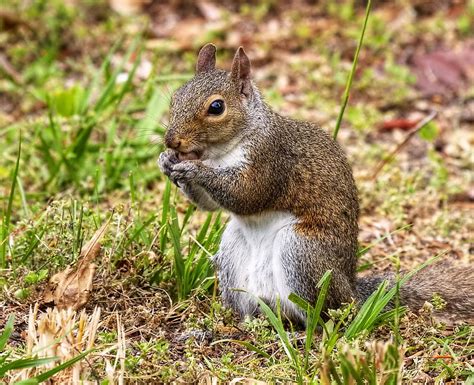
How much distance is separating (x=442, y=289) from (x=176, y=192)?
4.91ft

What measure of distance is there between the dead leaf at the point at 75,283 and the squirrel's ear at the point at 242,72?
0.99 m

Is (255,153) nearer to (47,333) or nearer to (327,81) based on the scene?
(47,333)

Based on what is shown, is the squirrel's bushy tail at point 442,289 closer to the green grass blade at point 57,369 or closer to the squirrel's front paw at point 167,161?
the squirrel's front paw at point 167,161

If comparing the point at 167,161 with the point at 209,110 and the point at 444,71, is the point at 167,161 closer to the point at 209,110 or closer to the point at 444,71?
the point at 209,110

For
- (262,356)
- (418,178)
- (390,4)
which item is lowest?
(262,356)

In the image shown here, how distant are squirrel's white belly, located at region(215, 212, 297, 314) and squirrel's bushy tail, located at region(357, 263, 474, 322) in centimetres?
46

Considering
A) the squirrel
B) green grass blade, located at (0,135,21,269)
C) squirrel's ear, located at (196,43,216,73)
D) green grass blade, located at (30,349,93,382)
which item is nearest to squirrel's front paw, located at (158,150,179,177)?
the squirrel

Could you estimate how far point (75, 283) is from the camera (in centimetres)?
406

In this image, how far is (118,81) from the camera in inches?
279

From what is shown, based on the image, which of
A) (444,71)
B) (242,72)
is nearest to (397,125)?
(444,71)

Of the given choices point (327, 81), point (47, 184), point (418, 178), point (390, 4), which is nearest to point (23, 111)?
point (47, 184)

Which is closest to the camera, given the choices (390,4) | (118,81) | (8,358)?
(8,358)

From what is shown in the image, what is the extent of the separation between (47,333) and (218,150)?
4.58ft

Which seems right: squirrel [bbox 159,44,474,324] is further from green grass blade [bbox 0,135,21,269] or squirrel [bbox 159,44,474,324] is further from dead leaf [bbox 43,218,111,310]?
green grass blade [bbox 0,135,21,269]
